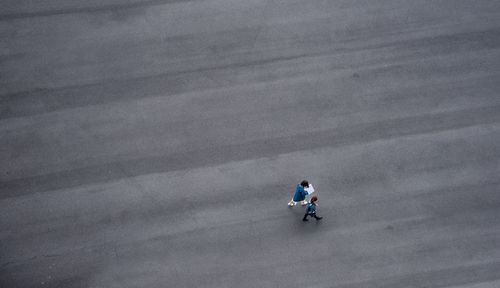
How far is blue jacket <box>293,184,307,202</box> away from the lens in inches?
565

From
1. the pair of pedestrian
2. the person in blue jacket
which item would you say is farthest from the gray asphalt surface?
the person in blue jacket

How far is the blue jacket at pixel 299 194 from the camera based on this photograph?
14352 mm

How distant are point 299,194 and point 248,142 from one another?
9.04 ft

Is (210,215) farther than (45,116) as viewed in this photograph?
No

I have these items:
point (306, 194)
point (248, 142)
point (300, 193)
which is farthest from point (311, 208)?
point (248, 142)

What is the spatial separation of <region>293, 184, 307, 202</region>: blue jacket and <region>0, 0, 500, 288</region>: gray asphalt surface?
651 mm

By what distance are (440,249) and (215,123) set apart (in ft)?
24.8

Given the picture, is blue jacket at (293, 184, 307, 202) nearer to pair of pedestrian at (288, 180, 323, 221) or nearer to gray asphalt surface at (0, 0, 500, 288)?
pair of pedestrian at (288, 180, 323, 221)

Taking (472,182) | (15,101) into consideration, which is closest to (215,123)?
(15,101)

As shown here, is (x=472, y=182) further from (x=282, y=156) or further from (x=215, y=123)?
(x=215, y=123)

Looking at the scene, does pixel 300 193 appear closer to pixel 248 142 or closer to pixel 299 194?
pixel 299 194

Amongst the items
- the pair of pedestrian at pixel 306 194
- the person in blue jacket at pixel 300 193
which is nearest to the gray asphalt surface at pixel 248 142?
the pair of pedestrian at pixel 306 194

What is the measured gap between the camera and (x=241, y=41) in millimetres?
18891

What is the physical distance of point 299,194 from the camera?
14422 millimetres
